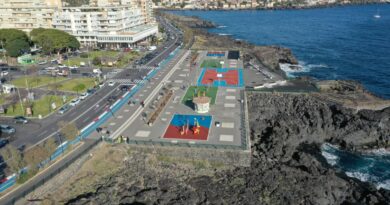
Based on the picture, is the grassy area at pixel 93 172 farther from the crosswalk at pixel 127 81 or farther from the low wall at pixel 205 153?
the crosswalk at pixel 127 81

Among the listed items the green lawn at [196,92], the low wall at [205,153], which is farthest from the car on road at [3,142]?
the green lawn at [196,92]

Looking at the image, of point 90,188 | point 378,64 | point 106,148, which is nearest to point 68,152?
point 106,148

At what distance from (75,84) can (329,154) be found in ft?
213

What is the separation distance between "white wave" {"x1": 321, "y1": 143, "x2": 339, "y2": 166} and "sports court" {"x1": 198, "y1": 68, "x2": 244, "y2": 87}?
27.7 metres

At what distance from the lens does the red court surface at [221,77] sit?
8767 cm

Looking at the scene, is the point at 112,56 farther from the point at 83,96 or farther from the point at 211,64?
the point at 83,96

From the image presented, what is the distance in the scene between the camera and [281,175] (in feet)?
161

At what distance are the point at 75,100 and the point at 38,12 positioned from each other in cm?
8816

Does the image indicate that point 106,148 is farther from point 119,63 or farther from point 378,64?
point 378,64

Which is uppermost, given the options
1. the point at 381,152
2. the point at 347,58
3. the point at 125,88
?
the point at 347,58

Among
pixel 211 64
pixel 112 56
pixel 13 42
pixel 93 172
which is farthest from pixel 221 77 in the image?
pixel 13 42

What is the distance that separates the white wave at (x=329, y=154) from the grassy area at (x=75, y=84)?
57619mm

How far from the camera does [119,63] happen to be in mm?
109938

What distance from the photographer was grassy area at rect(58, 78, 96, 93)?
84.7 m
